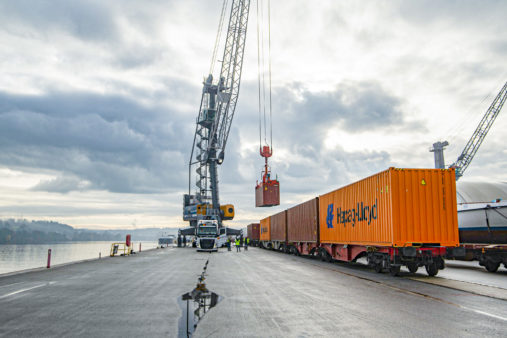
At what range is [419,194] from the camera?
15.6 m

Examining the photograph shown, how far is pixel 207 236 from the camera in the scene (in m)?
37.8

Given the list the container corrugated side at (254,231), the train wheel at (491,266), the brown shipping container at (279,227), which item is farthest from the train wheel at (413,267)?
the container corrugated side at (254,231)

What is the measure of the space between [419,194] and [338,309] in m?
9.02

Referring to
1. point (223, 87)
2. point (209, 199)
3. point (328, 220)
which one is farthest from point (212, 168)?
point (328, 220)

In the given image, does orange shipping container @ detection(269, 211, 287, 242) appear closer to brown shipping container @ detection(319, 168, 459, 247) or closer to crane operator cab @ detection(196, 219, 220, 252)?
crane operator cab @ detection(196, 219, 220, 252)

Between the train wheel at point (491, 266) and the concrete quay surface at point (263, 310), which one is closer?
the concrete quay surface at point (263, 310)

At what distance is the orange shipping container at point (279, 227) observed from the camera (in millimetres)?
37956

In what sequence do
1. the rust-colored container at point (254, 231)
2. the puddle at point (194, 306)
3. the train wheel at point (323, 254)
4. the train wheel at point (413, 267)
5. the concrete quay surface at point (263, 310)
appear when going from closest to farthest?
the concrete quay surface at point (263, 310) < the puddle at point (194, 306) < the train wheel at point (413, 267) < the train wheel at point (323, 254) < the rust-colored container at point (254, 231)

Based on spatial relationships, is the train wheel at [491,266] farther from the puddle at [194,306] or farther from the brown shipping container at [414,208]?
the puddle at [194,306]

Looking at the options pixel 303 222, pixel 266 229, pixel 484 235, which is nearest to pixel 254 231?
pixel 266 229

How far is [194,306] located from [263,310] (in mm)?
1626

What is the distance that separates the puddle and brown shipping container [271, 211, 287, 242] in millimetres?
26145

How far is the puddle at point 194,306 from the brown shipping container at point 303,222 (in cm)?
1567

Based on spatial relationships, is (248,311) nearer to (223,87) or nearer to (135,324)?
(135,324)
